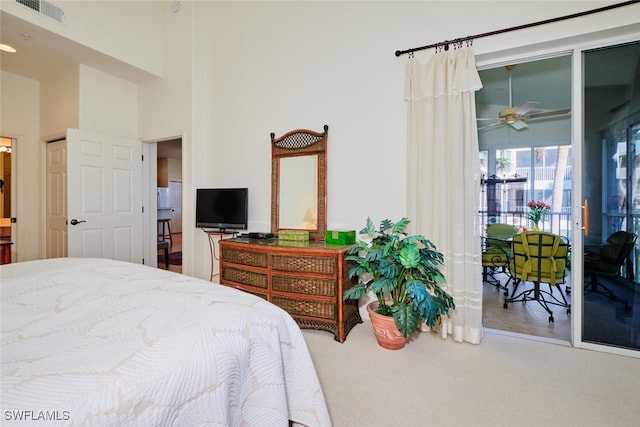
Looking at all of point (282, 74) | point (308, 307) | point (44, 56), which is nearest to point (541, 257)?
point (308, 307)

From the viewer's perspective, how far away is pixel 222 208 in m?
3.32

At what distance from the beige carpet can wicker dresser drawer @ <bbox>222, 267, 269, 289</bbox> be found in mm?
664

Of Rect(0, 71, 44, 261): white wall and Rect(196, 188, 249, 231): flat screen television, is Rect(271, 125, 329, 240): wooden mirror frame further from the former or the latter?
Rect(0, 71, 44, 261): white wall

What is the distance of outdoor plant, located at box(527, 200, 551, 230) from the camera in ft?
11.4

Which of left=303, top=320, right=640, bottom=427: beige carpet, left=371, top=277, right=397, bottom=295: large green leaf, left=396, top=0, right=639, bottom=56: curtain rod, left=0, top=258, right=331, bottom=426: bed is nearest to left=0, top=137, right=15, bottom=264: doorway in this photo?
left=0, top=258, right=331, bottom=426: bed

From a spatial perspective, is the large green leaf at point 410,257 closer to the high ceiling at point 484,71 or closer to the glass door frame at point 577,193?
the glass door frame at point 577,193

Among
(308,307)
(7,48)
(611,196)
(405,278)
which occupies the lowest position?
(308,307)

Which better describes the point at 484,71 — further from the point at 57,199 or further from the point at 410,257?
the point at 57,199

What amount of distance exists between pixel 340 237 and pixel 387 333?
2.85ft

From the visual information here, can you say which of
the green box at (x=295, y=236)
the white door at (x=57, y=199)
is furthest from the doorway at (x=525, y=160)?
the white door at (x=57, y=199)

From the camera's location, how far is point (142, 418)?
0.66 m

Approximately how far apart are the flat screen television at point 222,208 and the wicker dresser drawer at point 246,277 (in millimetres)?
531

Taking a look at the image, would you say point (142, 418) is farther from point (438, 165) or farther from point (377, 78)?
point (377, 78)

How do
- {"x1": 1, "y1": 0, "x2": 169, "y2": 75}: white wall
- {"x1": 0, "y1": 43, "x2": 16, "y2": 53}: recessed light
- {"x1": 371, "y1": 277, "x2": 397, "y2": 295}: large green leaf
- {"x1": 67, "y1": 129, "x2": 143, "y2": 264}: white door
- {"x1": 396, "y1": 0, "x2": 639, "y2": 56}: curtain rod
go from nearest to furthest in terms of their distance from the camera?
{"x1": 396, "y1": 0, "x2": 639, "y2": 56}: curtain rod, {"x1": 371, "y1": 277, "x2": 397, "y2": 295}: large green leaf, {"x1": 1, "y1": 0, "x2": 169, "y2": 75}: white wall, {"x1": 0, "y1": 43, "x2": 16, "y2": 53}: recessed light, {"x1": 67, "y1": 129, "x2": 143, "y2": 264}: white door
